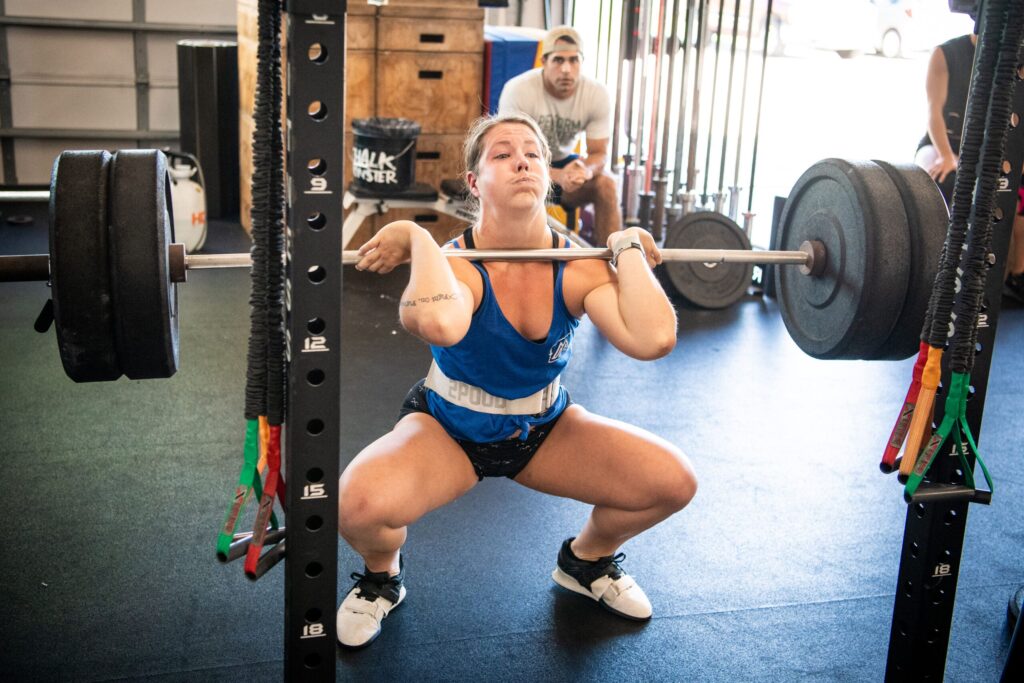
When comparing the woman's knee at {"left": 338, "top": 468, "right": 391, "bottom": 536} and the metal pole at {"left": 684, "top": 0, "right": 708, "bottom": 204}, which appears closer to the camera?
the woman's knee at {"left": 338, "top": 468, "right": 391, "bottom": 536}

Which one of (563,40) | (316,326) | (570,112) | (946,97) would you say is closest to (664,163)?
(570,112)

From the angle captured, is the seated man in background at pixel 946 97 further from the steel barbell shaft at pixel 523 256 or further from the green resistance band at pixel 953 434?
the green resistance band at pixel 953 434

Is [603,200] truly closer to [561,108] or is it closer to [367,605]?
[561,108]

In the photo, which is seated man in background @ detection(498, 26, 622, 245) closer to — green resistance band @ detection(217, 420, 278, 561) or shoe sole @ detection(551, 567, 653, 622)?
shoe sole @ detection(551, 567, 653, 622)

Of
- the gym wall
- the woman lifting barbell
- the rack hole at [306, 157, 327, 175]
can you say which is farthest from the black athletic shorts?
the gym wall

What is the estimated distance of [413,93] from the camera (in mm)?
4844

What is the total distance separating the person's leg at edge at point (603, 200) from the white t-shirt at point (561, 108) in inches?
6.7

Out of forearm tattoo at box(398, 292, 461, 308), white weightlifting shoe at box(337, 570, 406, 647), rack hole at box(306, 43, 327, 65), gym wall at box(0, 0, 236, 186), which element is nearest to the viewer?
rack hole at box(306, 43, 327, 65)

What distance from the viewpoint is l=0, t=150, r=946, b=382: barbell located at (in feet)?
5.23

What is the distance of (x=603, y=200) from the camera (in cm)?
453

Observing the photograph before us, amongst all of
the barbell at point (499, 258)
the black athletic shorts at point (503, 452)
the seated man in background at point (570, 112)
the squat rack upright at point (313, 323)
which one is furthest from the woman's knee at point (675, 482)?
the seated man in background at point (570, 112)

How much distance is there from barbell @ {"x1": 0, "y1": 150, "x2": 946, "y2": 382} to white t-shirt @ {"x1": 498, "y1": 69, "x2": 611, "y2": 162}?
2326mm

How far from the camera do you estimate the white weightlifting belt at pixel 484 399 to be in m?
1.90

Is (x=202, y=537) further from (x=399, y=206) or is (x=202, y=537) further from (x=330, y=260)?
(x=399, y=206)
